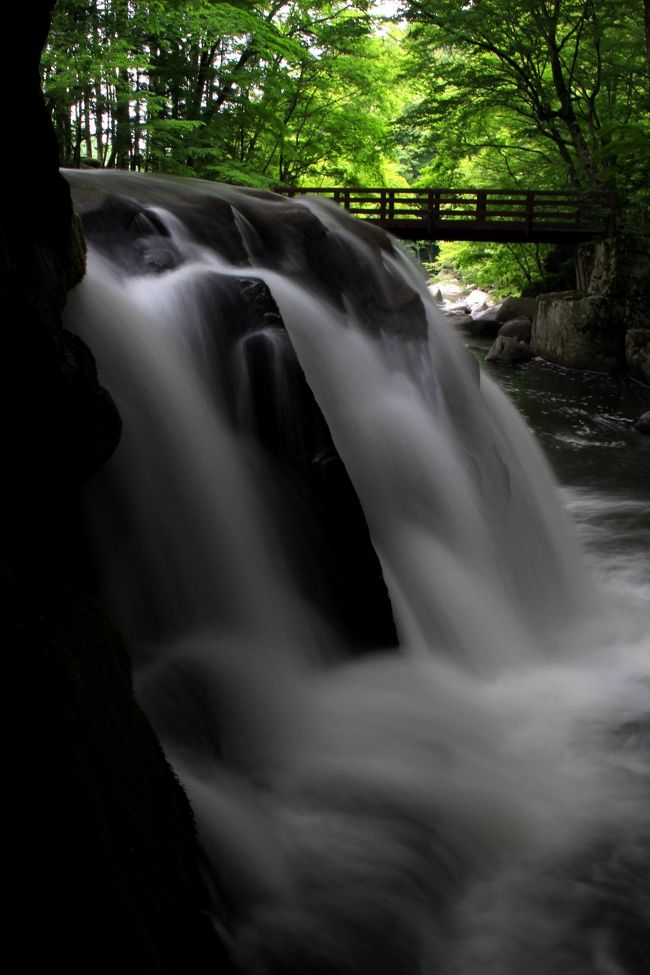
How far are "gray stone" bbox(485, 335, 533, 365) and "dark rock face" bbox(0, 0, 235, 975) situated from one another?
602 inches

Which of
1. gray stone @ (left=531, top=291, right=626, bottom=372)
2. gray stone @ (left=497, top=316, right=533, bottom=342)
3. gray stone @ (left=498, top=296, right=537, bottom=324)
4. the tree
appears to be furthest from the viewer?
gray stone @ (left=498, top=296, right=537, bottom=324)

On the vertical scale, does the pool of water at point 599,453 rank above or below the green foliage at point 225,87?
below

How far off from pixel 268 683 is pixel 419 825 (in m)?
0.96

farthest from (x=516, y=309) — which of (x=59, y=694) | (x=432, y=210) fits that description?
(x=59, y=694)

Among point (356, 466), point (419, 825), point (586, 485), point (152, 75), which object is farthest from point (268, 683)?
point (152, 75)

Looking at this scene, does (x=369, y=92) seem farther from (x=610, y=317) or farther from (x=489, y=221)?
(x=610, y=317)

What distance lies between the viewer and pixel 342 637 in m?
4.07

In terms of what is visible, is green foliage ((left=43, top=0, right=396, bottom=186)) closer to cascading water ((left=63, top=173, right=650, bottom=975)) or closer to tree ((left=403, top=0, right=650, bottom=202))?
tree ((left=403, top=0, right=650, bottom=202))

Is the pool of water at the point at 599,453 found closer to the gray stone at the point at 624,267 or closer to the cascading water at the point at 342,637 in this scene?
the cascading water at the point at 342,637

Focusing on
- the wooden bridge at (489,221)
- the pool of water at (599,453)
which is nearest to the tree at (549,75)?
the wooden bridge at (489,221)

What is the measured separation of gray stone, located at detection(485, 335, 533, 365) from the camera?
57.4 feet

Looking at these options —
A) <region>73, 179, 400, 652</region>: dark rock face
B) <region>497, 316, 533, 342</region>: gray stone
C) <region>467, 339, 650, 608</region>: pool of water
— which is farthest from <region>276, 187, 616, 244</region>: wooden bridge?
<region>73, 179, 400, 652</region>: dark rock face

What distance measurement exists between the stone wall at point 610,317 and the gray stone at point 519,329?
2.19 m

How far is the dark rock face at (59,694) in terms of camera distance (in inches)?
56.1
